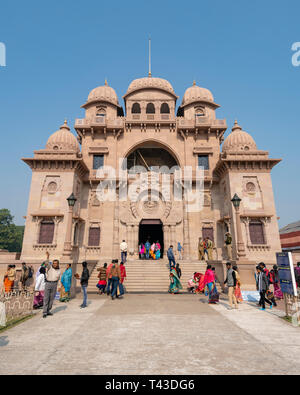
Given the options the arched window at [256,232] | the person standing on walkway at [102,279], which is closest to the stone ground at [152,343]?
the person standing on walkway at [102,279]

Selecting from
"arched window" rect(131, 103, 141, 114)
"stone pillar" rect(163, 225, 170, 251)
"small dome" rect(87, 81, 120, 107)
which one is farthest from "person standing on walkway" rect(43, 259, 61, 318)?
"arched window" rect(131, 103, 141, 114)

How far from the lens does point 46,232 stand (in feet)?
61.7

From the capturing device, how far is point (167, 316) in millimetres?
7117

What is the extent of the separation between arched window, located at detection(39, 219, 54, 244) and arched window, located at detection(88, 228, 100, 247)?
3.61 meters

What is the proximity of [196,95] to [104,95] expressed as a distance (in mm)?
11015

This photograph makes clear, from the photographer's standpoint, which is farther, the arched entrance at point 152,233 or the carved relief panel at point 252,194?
the arched entrance at point 152,233

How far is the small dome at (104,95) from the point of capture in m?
25.5

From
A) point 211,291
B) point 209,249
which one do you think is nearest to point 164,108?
point 209,249

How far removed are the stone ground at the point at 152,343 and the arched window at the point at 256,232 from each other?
11.6 meters

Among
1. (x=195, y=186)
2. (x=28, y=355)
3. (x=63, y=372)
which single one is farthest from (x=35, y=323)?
(x=195, y=186)

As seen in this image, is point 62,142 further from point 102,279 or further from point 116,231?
point 102,279

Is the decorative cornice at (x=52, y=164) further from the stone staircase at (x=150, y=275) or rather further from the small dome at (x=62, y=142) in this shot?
the stone staircase at (x=150, y=275)
